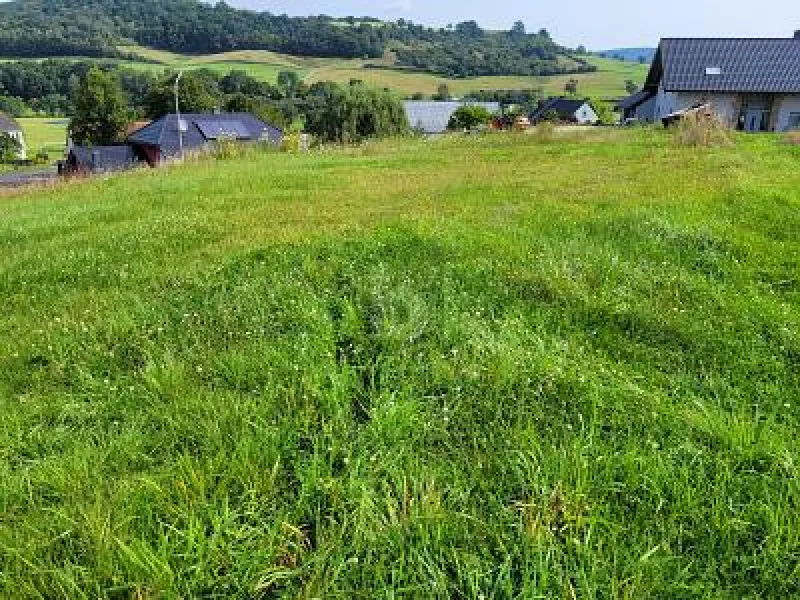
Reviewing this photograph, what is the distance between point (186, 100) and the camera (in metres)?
67.6

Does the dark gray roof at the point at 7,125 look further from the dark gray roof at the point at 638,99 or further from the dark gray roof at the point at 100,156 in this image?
the dark gray roof at the point at 638,99

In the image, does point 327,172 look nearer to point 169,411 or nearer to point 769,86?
point 169,411

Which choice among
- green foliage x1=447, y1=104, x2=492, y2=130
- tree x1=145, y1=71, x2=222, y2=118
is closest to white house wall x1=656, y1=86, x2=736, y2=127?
green foliage x1=447, y1=104, x2=492, y2=130

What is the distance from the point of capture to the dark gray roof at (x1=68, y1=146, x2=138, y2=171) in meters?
47.0

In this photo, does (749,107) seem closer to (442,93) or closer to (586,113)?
(586,113)

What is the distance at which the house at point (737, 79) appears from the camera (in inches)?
1308

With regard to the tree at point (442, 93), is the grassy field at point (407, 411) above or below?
below

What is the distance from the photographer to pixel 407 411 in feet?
11.1

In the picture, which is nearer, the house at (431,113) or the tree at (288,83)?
the house at (431,113)

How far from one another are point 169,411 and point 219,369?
51cm

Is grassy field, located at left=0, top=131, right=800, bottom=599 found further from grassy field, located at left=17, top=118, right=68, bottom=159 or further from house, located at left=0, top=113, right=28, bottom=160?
house, located at left=0, top=113, right=28, bottom=160

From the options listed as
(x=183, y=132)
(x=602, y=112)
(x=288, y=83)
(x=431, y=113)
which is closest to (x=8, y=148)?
(x=288, y=83)

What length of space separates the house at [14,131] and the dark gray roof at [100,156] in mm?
43167

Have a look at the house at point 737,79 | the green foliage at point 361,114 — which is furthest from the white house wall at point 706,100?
the green foliage at point 361,114
